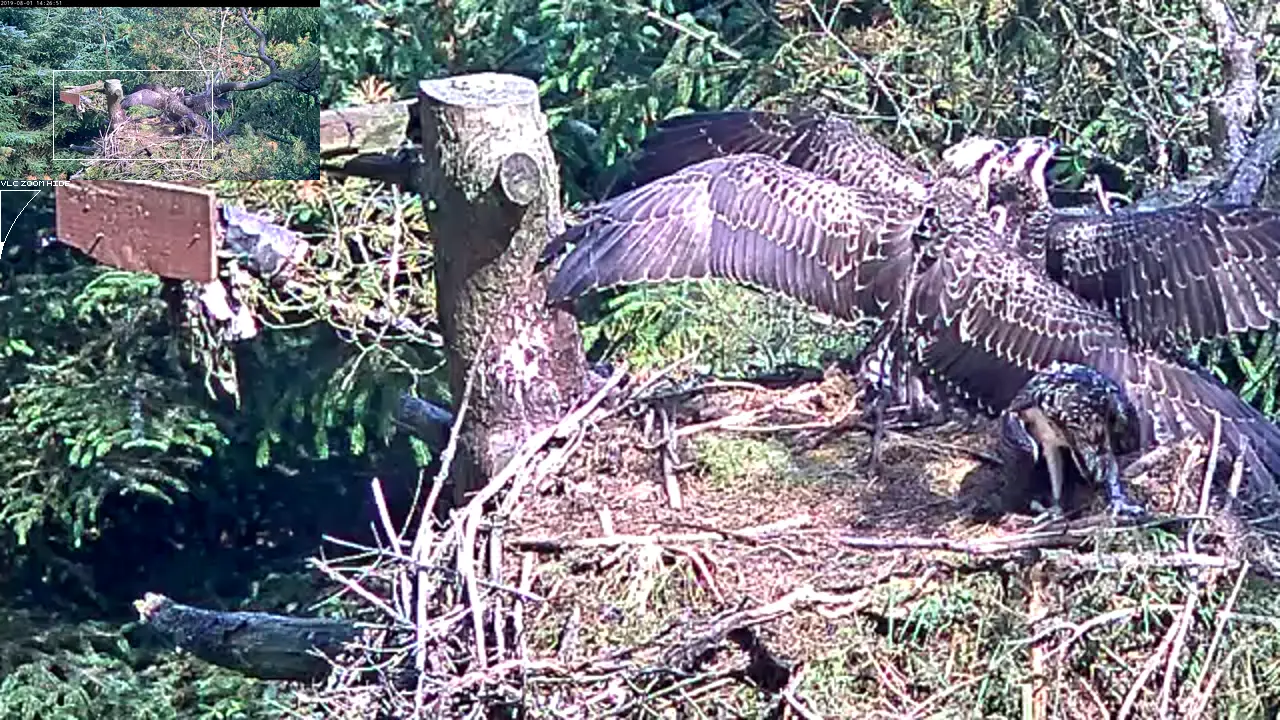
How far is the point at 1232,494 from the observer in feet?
15.5

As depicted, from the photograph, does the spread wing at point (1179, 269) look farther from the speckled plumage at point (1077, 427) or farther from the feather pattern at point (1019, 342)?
the speckled plumage at point (1077, 427)

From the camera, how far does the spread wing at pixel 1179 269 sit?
5090mm

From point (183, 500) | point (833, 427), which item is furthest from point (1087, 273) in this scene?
point (183, 500)

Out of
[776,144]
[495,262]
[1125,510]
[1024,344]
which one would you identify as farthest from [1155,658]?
[776,144]

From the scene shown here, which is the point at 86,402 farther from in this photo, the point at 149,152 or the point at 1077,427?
the point at 1077,427

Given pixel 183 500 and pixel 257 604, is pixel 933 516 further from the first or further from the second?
pixel 183 500

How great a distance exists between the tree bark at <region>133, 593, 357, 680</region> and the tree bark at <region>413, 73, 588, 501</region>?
0.76 metres

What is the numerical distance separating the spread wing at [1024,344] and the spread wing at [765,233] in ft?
0.54

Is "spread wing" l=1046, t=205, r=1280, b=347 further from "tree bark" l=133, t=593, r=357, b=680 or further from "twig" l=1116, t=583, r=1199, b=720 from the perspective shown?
"tree bark" l=133, t=593, r=357, b=680

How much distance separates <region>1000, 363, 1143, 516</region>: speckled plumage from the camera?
15.1 ft

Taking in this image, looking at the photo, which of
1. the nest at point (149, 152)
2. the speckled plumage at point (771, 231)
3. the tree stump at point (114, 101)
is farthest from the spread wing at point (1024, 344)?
the tree stump at point (114, 101)

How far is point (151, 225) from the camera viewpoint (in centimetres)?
535

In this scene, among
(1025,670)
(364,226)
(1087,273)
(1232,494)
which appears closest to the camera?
(1025,670)

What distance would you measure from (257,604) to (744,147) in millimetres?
3557
